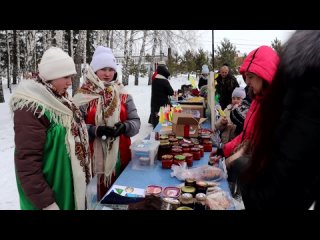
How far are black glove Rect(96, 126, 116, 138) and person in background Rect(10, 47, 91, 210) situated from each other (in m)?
0.45

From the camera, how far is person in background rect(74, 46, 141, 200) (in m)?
2.74

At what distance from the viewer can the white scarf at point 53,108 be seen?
185 centimetres

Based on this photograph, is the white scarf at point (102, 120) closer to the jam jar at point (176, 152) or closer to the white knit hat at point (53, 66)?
the jam jar at point (176, 152)

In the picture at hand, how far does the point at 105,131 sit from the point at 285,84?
211 centimetres

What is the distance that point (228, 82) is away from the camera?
21.9 ft

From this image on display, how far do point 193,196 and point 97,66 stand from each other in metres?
1.61

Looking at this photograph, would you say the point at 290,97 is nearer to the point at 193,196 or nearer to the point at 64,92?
the point at 193,196

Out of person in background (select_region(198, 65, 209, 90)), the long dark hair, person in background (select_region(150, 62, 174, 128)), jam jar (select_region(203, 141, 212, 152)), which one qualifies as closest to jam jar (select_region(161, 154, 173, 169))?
jam jar (select_region(203, 141, 212, 152))

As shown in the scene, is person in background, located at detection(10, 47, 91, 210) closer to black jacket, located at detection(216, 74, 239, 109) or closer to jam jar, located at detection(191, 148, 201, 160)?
jam jar, located at detection(191, 148, 201, 160)

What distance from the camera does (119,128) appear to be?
2.72 metres

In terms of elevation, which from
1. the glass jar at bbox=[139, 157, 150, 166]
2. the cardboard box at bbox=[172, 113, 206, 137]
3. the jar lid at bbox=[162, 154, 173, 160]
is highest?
the cardboard box at bbox=[172, 113, 206, 137]

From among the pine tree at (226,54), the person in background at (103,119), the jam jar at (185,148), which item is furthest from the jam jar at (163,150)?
the pine tree at (226,54)
